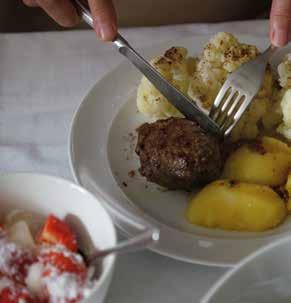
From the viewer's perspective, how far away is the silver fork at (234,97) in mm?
1124

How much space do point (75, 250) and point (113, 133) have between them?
0.47m

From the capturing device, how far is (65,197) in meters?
0.82

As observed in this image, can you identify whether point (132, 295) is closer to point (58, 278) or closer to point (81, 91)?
point (58, 278)

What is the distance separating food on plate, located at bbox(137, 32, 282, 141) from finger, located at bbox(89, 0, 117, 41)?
12 centimetres

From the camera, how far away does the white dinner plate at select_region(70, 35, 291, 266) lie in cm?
94

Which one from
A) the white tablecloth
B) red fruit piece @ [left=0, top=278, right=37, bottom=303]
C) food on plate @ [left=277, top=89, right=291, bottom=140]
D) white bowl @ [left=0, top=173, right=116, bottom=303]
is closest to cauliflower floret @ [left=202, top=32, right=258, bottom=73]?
food on plate @ [left=277, top=89, right=291, bottom=140]

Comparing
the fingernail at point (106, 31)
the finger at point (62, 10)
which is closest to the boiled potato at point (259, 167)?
the fingernail at point (106, 31)

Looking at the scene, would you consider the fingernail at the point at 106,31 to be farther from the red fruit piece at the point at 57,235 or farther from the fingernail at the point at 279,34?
the red fruit piece at the point at 57,235

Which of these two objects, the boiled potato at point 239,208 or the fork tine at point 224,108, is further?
the fork tine at point 224,108

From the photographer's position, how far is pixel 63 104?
1.35 m

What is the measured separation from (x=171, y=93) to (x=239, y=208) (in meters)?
0.28

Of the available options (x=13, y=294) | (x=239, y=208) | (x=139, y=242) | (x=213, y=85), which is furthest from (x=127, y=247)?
(x=213, y=85)

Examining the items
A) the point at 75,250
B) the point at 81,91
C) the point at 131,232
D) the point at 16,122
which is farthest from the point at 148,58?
the point at 75,250

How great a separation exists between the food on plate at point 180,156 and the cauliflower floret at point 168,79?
0.38 feet
